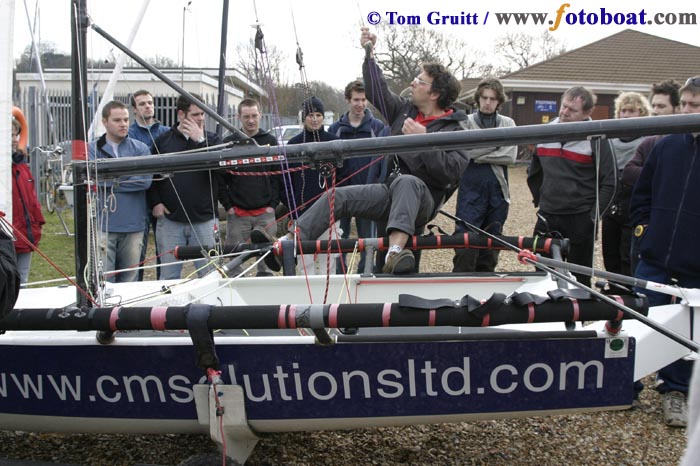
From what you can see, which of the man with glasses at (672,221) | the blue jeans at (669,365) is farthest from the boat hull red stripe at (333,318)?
the blue jeans at (669,365)

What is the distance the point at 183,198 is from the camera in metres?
5.55

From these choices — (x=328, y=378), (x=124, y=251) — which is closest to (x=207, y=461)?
(x=328, y=378)

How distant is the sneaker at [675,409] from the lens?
3793mm

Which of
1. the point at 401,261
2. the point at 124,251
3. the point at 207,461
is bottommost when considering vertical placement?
the point at 207,461

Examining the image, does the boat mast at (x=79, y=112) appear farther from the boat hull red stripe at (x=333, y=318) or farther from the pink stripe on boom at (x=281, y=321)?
the boat hull red stripe at (x=333, y=318)

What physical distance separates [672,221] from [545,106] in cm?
2551

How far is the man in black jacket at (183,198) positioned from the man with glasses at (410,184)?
4.30ft

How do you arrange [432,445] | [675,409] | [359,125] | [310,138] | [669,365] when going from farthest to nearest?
1. [359,125]
2. [310,138]
3. [669,365]
4. [675,409]
5. [432,445]

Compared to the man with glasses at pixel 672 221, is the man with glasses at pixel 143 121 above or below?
above

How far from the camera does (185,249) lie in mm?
4664

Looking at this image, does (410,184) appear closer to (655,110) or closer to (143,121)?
(655,110)

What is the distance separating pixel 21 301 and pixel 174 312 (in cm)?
159

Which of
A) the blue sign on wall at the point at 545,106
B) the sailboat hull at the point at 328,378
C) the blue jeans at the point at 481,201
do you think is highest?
the blue sign on wall at the point at 545,106

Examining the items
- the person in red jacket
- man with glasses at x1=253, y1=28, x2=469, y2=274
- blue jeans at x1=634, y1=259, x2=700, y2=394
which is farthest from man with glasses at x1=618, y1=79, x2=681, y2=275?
the person in red jacket
